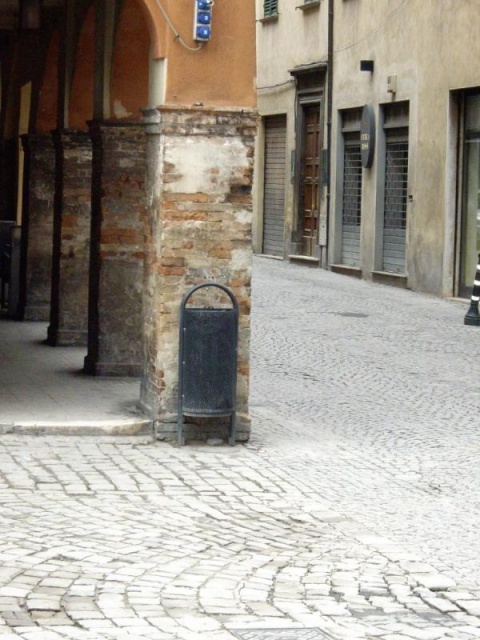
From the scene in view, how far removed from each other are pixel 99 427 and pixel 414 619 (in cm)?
459

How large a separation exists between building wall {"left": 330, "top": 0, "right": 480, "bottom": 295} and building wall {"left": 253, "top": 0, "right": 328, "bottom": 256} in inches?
86.3

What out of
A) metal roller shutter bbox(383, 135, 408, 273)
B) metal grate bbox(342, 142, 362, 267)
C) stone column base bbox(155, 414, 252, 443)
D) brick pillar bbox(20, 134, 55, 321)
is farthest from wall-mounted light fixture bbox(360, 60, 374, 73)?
stone column base bbox(155, 414, 252, 443)

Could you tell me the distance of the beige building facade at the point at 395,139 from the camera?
23.0 meters

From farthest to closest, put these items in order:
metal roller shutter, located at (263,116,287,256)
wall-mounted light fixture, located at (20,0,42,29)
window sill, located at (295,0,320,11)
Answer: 1. metal roller shutter, located at (263,116,287,256)
2. window sill, located at (295,0,320,11)
3. wall-mounted light fixture, located at (20,0,42,29)

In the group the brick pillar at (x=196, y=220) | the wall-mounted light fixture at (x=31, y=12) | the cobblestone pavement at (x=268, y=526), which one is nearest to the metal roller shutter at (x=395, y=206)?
the wall-mounted light fixture at (x=31, y=12)

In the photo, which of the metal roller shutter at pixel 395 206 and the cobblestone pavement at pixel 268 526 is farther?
the metal roller shutter at pixel 395 206

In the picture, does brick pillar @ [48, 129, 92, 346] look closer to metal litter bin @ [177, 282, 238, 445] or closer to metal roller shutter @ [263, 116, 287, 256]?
metal litter bin @ [177, 282, 238, 445]

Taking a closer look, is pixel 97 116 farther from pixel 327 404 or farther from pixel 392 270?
pixel 392 270

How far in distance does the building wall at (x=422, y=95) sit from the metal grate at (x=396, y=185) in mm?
200

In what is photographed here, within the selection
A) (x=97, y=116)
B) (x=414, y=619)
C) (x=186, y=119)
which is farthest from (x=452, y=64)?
(x=414, y=619)

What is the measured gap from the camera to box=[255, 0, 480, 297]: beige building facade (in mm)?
22969

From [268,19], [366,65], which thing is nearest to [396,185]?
[366,65]

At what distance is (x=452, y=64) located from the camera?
22859mm

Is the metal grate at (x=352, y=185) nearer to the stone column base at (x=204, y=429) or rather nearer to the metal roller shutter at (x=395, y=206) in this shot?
the metal roller shutter at (x=395, y=206)
